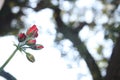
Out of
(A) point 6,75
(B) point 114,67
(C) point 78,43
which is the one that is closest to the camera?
(A) point 6,75

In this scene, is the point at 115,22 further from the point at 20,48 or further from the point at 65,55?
the point at 20,48

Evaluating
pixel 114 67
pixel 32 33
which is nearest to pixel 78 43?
pixel 114 67

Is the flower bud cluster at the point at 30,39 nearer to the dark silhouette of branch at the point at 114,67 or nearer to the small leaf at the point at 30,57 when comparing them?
the small leaf at the point at 30,57

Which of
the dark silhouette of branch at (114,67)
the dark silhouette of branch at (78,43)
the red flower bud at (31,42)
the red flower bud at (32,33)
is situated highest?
the dark silhouette of branch at (78,43)

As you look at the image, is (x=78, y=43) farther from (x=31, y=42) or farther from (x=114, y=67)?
(x=31, y=42)

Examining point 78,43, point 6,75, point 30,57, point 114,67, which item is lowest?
point 6,75

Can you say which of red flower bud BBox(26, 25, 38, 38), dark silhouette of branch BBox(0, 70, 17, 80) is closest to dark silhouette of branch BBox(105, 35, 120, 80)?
red flower bud BBox(26, 25, 38, 38)

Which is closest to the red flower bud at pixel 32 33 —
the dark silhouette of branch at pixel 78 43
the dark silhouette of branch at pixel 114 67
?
the dark silhouette of branch at pixel 114 67

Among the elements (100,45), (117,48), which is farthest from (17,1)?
(117,48)

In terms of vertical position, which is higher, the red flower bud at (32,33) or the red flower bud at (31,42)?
the red flower bud at (32,33)
